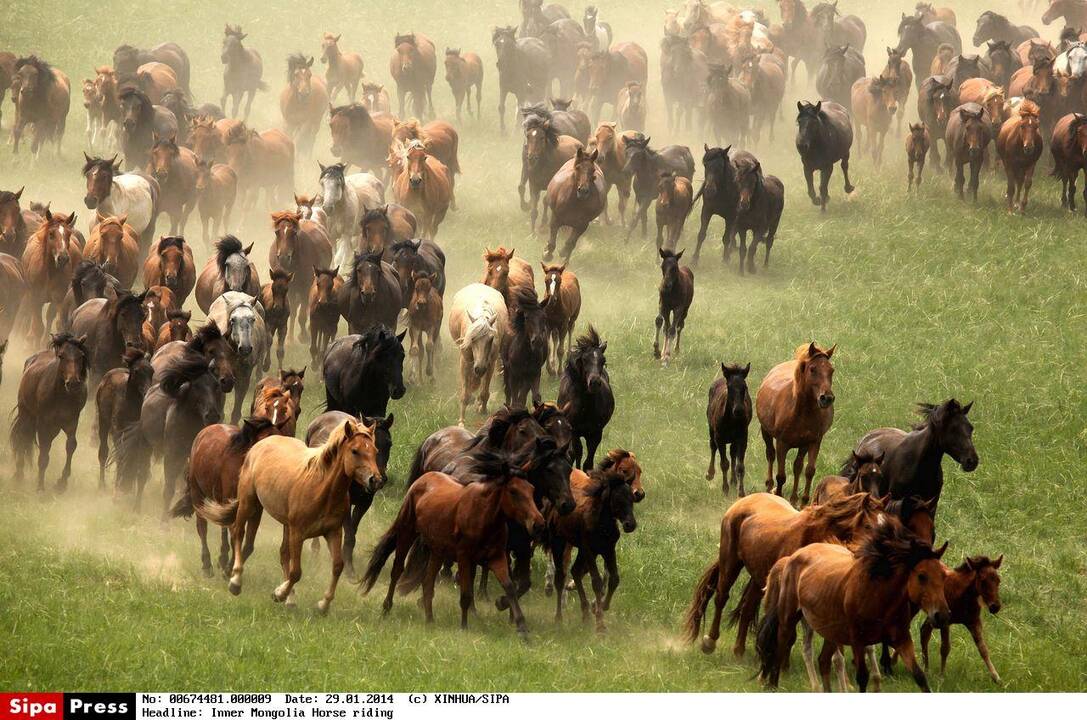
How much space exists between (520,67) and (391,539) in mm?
26742

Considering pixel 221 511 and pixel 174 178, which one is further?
pixel 174 178

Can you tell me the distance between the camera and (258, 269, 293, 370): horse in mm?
20766

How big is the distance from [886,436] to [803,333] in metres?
8.22

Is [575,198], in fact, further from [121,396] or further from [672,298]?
[121,396]

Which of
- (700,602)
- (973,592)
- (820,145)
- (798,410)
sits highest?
(820,145)

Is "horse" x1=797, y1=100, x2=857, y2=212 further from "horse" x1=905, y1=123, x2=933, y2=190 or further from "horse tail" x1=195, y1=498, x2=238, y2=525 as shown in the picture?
"horse tail" x1=195, y1=498, x2=238, y2=525

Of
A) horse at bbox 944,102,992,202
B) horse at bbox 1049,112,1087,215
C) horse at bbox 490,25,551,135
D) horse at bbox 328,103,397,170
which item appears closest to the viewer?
horse at bbox 1049,112,1087,215

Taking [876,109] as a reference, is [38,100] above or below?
below

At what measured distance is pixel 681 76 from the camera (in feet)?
127

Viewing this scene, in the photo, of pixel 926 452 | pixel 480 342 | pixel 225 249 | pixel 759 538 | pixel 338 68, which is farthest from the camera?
pixel 338 68

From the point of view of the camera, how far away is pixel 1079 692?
12.1 meters

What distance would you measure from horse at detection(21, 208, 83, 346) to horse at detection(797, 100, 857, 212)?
15.4 m

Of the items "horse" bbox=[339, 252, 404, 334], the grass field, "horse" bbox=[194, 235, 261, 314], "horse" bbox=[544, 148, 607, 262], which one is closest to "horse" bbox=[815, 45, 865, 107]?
the grass field

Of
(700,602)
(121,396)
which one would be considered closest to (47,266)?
(121,396)
